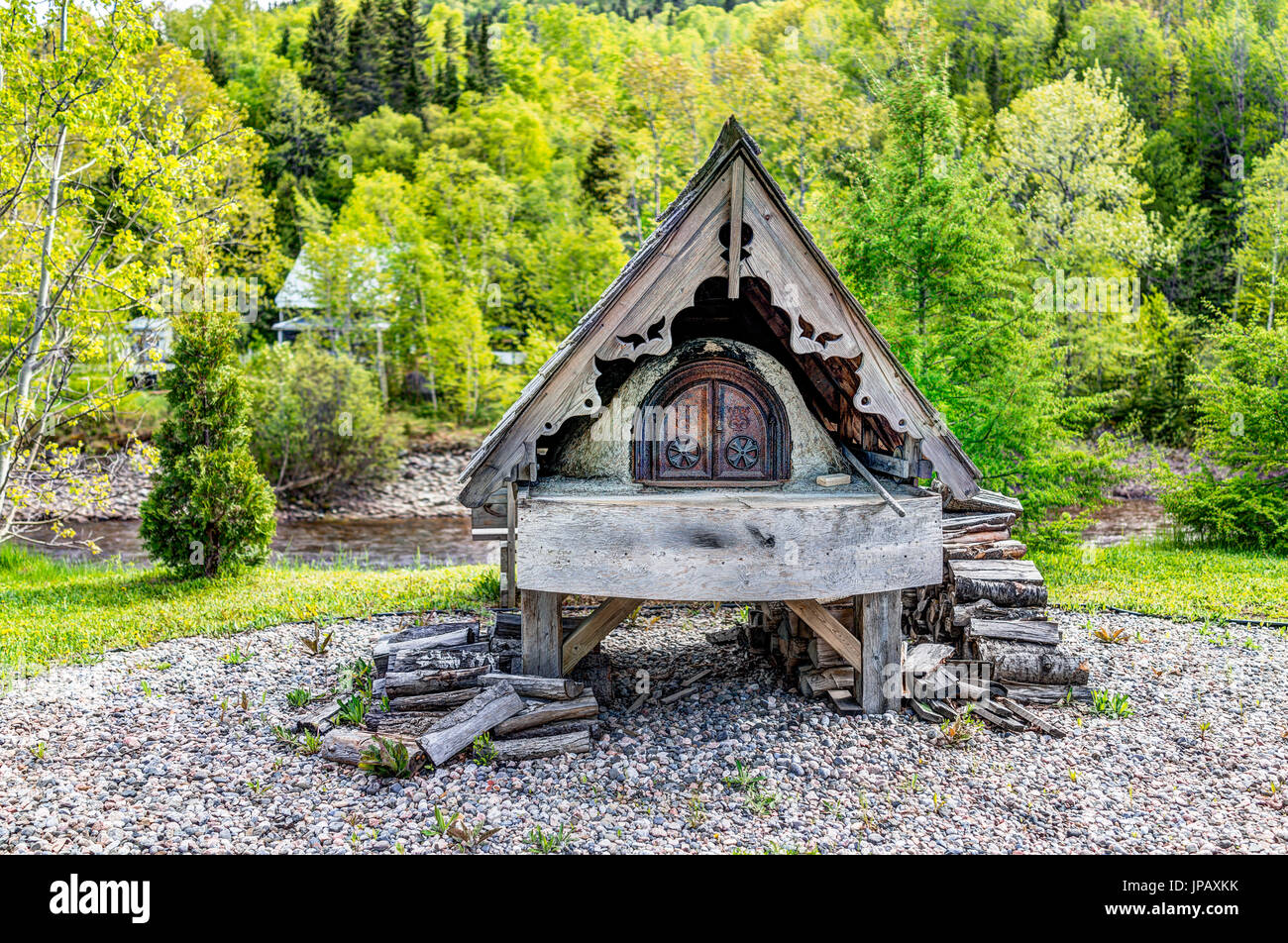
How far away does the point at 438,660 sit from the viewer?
7234mm

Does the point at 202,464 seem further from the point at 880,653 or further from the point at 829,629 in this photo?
the point at 880,653

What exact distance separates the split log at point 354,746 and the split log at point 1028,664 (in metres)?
4.90

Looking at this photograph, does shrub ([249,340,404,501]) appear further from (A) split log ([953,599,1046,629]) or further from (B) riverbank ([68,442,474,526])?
(A) split log ([953,599,1046,629])

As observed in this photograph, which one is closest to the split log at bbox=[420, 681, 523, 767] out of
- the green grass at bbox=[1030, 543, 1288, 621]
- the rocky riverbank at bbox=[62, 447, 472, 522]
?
the green grass at bbox=[1030, 543, 1288, 621]

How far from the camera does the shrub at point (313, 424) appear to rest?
2866 centimetres

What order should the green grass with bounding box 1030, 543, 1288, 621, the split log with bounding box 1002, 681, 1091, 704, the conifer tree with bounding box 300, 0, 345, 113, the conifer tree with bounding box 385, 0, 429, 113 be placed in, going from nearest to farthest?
the split log with bounding box 1002, 681, 1091, 704, the green grass with bounding box 1030, 543, 1288, 621, the conifer tree with bounding box 300, 0, 345, 113, the conifer tree with bounding box 385, 0, 429, 113

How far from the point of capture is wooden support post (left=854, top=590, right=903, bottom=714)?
281 inches

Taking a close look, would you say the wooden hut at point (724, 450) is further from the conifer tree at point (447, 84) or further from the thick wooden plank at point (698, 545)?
the conifer tree at point (447, 84)

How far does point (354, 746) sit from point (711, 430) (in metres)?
3.60

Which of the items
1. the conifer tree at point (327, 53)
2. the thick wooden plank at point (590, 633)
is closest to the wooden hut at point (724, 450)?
the thick wooden plank at point (590, 633)

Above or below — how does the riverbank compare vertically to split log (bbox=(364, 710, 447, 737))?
above

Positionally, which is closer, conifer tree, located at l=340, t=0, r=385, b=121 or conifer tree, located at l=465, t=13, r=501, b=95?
conifer tree, located at l=465, t=13, r=501, b=95

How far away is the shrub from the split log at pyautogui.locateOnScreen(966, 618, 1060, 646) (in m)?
24.0

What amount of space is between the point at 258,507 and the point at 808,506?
405 inches
